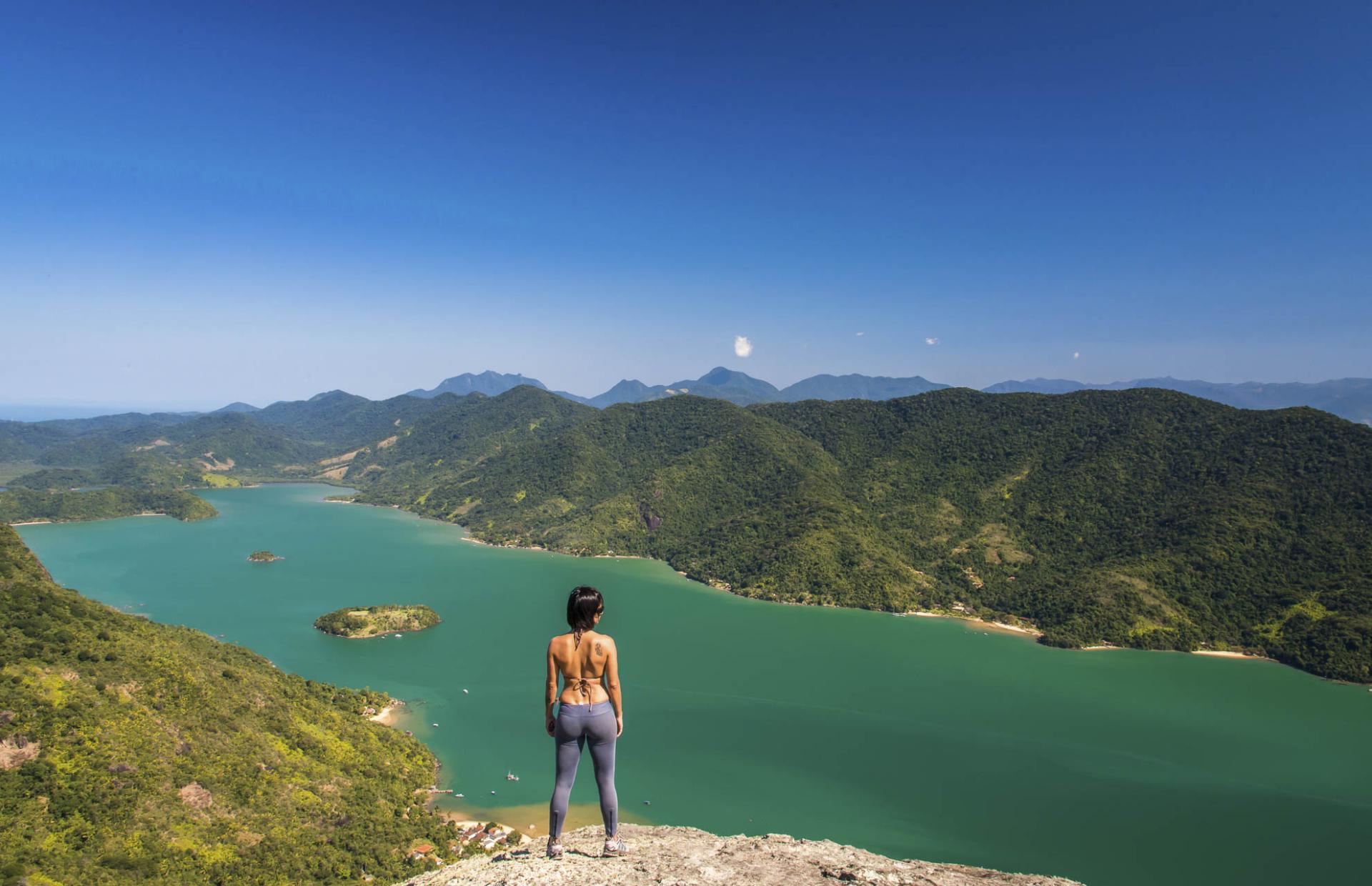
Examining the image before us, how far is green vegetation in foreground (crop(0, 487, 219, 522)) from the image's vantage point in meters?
141

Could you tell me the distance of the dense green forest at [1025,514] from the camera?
7612 cm

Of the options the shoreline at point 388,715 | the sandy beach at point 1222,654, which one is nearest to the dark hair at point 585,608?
the shoreline at point 388,715

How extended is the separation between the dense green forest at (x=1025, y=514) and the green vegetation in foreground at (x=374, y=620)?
3990 cm

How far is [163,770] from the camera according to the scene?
2988 cm

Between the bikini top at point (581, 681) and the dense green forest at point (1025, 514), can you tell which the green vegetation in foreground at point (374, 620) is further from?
the bikini top at point (581, 681)

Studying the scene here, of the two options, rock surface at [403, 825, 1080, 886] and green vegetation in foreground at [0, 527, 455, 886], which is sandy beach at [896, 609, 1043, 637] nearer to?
green vegetation in foreground at [0, 527, 455, 886]

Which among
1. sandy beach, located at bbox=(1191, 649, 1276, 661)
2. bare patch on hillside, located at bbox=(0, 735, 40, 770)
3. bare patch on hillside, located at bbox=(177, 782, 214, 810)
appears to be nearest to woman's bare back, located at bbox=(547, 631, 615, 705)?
bare patch on hillside, located at bbox=(0, 735, 40, 770)

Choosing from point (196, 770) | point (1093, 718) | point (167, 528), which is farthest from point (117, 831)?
point (167, 528)

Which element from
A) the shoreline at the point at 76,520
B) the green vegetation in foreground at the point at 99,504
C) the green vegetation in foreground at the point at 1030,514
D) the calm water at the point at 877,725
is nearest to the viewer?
the calm water at the point at 877,725

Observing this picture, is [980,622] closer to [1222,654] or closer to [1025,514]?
[1222,654]

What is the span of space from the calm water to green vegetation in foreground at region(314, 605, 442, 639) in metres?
2.48

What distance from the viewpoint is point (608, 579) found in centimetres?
9906

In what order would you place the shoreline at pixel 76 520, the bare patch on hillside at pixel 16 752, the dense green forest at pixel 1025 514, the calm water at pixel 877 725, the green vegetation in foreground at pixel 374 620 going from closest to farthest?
the bare patch on hillside at pixel 16 752 → the calm water at pixel 877 725 → the green vegetation in foreground at pixel 374 620 → the dense green forest at pixel 1025 514 → the shoreline at pixel 76 520

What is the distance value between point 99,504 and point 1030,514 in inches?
7155
